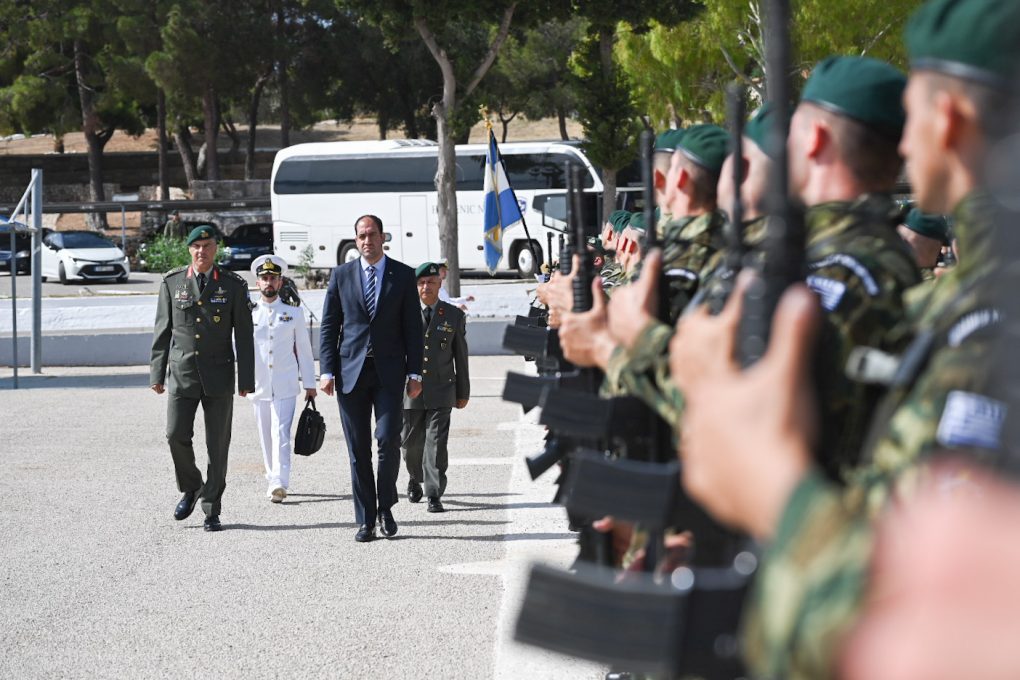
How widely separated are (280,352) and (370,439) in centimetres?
209

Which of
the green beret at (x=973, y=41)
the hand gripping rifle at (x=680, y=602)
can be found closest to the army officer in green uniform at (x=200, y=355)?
the hand gripping rifle at (x=680, y=602)

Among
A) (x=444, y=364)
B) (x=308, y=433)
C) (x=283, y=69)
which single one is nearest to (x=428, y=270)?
(x=444, y=364)

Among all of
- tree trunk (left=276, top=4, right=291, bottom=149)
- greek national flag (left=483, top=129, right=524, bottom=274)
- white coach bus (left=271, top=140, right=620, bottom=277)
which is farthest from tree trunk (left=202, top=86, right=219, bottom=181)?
greek national flag (left=483, top=129, right=524, bottom=274)

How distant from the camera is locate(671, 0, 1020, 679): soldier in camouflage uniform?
55.4 inches

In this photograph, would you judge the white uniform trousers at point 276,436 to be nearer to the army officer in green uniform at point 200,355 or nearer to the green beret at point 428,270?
the army officer in green uniform at point 200,355

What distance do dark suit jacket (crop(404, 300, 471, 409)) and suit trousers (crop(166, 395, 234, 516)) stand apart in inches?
54.6

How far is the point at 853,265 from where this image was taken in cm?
262

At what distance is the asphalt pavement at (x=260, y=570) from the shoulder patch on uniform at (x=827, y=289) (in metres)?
3.32

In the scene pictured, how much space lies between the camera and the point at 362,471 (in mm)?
8414

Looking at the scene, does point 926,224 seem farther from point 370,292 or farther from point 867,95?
point 867,95

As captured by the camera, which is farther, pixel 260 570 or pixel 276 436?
pixel 276 436

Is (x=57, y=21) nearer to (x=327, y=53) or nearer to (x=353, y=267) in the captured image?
(x=327, y=53)

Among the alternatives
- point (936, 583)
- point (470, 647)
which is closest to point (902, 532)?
point (936, 583)

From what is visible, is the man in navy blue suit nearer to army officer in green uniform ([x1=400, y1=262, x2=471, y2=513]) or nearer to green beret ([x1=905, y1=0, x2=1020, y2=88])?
army officer in green uniform ([x1=400, y1=262, x2=471, y2=513])
